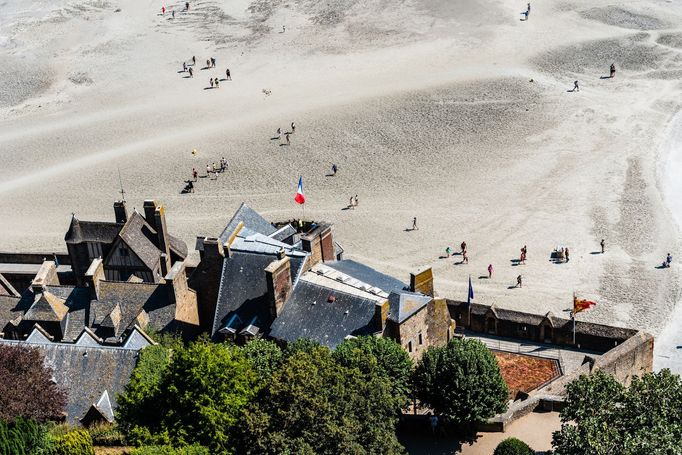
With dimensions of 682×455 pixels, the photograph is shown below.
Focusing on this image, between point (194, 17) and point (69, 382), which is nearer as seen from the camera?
point (69, 382)

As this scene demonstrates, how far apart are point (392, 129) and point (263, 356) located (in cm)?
5655

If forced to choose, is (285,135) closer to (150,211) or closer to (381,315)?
(150,211)

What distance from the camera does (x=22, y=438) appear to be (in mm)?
38562

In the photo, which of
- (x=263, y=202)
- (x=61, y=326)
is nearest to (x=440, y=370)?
(x=61, y=326)

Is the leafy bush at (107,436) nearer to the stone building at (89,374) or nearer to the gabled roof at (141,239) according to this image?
the stone building at (89,374)

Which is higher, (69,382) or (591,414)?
(591,414)

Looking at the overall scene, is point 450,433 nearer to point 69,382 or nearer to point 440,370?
point 440,370

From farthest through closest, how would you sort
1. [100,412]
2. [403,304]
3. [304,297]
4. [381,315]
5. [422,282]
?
[422,282] < [304,297] < [403,304] < [381,315] < [100,412]

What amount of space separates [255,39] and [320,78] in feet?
60.6

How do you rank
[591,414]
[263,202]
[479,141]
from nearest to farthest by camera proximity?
[591,414], [263,202], [479,141]

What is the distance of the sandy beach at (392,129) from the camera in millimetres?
74500

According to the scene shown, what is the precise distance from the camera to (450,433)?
47.6 metres

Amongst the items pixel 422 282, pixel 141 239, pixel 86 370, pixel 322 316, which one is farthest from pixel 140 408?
pixel 141 239

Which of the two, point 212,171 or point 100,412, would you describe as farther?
point 212,171
